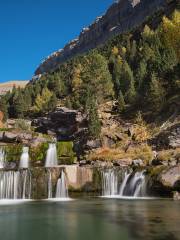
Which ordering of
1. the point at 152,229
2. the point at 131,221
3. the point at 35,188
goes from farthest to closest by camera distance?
the point at 35,188
the point at 131,221
the point at 152,229

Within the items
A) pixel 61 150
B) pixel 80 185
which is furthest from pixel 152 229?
pixel 61 150

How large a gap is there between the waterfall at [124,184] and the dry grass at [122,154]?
25.5ft

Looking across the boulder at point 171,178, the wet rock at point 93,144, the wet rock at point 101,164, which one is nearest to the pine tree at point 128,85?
the wet rock at point 93,144

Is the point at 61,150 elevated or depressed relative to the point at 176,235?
elevated

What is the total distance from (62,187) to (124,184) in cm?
784

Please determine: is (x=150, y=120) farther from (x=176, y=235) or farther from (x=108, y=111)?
(x=176, y=235)

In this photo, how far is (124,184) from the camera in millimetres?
48781

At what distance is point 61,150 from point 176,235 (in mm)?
49047

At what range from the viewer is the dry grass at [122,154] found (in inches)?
2295

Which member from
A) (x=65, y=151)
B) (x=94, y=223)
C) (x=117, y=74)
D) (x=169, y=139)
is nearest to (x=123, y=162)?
(x=169, y=139)

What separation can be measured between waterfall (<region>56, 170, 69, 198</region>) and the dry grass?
476 inches

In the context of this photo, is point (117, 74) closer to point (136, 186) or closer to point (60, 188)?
point (60, 188)

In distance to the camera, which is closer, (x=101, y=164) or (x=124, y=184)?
(x=124, y=184)

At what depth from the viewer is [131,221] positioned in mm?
26641
